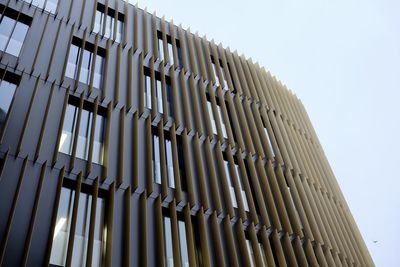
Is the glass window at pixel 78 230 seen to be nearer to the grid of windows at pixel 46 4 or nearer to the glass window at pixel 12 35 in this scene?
the glass window at pixel 12 35

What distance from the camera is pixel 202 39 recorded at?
824 inches

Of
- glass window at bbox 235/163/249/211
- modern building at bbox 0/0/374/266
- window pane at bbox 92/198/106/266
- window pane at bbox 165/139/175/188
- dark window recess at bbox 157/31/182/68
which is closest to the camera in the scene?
window pane at bbox 92/198/106/266

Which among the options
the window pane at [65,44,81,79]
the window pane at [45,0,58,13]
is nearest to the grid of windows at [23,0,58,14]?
the window pane at [45,0,58,13]

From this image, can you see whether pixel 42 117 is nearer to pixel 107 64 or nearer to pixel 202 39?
pixel 107 64

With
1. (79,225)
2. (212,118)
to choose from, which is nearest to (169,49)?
(212,118)

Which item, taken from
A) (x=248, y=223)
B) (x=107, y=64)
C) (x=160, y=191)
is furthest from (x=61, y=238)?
(x=107, y=64)

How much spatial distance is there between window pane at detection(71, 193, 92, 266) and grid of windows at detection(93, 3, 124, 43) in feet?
24.9

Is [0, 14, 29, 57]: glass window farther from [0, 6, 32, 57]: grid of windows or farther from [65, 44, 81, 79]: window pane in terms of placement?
[65, 44, 81, 79]: window pane

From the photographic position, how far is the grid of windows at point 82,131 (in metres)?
11.9

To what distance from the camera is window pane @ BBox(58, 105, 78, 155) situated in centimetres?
1170

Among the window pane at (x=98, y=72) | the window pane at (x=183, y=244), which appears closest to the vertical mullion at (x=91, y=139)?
the window pane at (x=98, y=72)

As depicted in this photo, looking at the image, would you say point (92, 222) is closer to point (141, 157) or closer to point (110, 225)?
point (110, 225)

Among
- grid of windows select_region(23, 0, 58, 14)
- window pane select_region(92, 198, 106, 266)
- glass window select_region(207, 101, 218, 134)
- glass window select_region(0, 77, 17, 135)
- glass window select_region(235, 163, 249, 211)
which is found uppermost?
grid of windows select_region(23, 0, 58, 14)

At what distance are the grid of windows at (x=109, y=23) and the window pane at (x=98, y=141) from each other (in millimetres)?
4545
